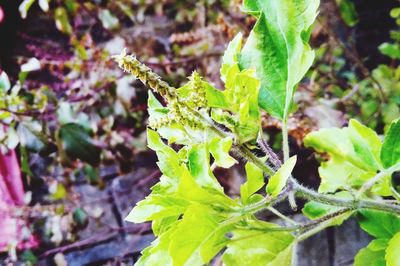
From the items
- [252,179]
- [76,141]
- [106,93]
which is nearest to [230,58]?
[252,179]

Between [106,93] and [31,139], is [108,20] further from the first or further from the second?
[31,139]

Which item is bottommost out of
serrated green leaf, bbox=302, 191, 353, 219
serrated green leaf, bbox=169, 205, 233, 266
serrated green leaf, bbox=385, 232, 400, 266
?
serrated green leaf, bbox=385, 232, 400, 266

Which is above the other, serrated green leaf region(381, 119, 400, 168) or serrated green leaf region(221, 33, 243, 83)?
serrated green leaf region(221, 33, 243, 83)

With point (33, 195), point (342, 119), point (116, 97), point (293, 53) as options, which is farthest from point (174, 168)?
point (33, 195)

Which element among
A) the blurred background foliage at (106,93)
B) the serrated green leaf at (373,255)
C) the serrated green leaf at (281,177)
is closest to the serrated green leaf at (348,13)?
the blurred background foliage at (106,93)

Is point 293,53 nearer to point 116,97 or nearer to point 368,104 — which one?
point 116,97

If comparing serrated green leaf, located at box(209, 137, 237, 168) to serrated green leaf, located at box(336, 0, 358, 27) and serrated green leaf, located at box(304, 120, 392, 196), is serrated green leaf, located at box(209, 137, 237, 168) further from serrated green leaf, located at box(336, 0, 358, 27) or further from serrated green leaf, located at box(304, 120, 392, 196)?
serrated green leaf, located at box(336, 0, 358, 27)

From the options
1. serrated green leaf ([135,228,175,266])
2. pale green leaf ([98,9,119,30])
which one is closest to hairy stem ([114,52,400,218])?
serrated green leaf ([135,228,175,266])

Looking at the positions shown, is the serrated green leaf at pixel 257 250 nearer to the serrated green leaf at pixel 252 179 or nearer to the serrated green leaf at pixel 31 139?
the serrated green leaf at pixel 252 179
